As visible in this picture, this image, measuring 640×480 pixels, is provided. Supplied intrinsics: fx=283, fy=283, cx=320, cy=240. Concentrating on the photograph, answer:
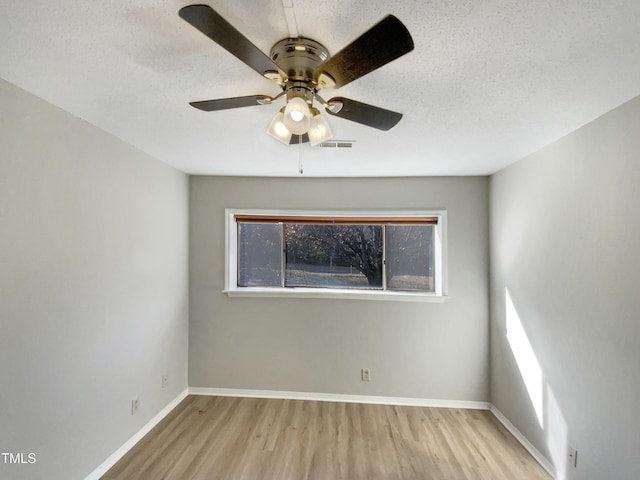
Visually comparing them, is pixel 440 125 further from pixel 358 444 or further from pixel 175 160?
pixel 358 444

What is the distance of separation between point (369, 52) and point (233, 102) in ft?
1.89

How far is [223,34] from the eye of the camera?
0.79m

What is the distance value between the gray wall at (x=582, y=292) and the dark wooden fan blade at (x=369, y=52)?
4.84 feet

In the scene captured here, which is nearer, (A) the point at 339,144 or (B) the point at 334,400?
(A) the point at 339,144

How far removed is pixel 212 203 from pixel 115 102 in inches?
61.7

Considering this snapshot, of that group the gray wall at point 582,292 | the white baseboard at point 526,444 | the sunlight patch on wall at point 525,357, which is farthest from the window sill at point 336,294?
the white baseboard at point 526,444

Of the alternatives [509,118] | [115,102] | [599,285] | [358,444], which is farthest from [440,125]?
[358,444]

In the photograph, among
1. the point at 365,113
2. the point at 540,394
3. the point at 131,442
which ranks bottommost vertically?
the point at 131,442

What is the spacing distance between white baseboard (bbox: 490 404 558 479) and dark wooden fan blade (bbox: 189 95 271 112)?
2908 millimetres

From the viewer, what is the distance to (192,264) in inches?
119

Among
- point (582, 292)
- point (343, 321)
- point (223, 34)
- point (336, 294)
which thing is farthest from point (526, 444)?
point (223, 34)

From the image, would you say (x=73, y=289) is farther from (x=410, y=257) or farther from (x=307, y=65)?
(x=410, y=257)

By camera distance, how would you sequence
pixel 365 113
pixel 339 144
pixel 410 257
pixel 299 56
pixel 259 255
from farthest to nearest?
pixel 259 255, pixel 410 257, pixel 339 144, pixel 365 113, pixel 299 56

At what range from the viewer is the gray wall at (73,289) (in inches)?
54.9
